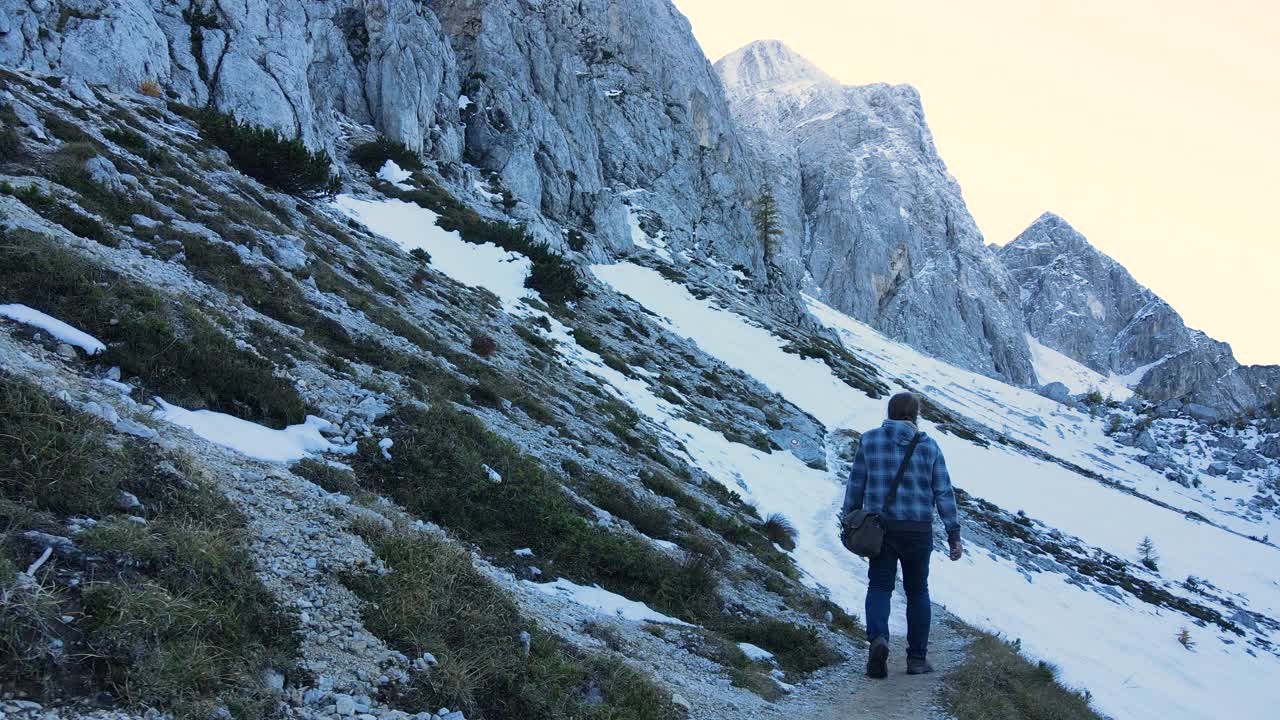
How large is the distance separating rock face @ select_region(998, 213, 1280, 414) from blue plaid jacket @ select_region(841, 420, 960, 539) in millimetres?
→ 163521

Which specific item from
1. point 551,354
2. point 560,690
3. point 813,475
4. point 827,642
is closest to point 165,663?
point 560,690

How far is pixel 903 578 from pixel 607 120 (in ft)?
241

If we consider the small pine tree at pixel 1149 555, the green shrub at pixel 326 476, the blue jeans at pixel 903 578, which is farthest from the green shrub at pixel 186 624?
the small pine tree at pixel 1149 555

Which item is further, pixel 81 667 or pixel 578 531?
pixel 578 531

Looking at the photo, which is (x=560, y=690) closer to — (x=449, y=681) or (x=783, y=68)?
(x=449, y=681)

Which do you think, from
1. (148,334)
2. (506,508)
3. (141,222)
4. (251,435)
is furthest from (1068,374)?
(148,334)

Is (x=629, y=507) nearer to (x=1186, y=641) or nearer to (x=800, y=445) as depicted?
(x=800, y=445)

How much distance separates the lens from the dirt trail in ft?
22.5

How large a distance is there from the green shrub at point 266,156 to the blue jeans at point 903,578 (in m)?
23.3

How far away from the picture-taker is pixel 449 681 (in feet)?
15.1

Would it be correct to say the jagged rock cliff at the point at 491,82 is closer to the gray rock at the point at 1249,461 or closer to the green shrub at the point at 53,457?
the green shrub at the point at 53,457

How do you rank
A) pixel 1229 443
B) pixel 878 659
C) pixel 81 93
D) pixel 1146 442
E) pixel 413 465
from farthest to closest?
pixel 1229 443
pixel 1146 442
pixel 81 93
pixel 413 465
pixel 878 659

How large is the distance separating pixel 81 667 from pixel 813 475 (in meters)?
22.2

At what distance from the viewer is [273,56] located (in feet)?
113
